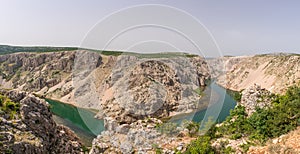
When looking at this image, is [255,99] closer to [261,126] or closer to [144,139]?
[261,126]

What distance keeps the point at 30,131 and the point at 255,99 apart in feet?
65.5

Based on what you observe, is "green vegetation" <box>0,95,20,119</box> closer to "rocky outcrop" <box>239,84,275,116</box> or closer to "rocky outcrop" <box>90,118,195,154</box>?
"rocky outcrop" <box>90,118,195,154</box>

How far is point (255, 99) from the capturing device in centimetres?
2309

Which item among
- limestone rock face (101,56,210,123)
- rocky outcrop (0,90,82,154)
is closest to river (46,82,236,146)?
limestone rock face (101,56,210,123)

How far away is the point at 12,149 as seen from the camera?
1684 cm

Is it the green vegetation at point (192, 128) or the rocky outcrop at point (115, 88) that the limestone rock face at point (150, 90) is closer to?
the rocky outcrop at point (115, 88)

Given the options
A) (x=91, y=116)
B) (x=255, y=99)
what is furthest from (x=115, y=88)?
(x=255, y=99)

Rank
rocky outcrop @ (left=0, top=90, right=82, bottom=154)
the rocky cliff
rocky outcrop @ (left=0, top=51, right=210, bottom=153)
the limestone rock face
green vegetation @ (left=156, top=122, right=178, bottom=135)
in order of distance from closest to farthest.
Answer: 1. rocky outcrop @ (left=0, top=90, right=82, bottom=154)
2. green vegetation @ (left=156, top=122, right=178, bottom=135)
3. rocky outcrop @ (left=0, top=51, right=210, bottom=153)
4. the limestone rock face
5. the rocky cliff

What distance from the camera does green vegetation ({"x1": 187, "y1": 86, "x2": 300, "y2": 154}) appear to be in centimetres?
1733

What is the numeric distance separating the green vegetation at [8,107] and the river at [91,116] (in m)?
18.1


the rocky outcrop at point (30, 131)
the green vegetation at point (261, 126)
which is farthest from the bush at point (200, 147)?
the rocky outcrop at point (30, 131)

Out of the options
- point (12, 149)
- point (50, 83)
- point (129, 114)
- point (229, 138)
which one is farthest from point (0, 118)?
point (50, 83)

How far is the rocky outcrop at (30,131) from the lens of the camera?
17.5 metres

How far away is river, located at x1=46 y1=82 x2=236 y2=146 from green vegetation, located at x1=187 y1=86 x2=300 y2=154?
27.8 feet
